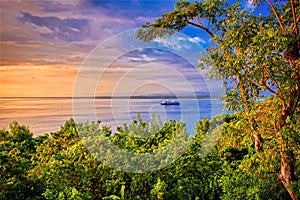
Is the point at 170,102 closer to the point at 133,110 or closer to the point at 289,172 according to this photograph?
the point at 133,110

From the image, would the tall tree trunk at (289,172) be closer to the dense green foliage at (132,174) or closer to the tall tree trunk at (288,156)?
the tall tree trunk at (288,156)

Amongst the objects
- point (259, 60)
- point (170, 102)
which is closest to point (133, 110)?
point (170, 102)

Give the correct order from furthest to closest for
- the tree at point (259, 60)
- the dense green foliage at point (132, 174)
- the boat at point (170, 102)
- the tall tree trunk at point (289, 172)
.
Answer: the boat at point (170, 102) < the dense green foliage at point (132, 174) < the tall tree trunk at point (289, 172) < the tree at point (259, 60)

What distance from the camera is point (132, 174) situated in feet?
17.9

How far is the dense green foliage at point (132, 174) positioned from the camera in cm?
516

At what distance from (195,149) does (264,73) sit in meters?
2.09

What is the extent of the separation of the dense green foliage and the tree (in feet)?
0.73

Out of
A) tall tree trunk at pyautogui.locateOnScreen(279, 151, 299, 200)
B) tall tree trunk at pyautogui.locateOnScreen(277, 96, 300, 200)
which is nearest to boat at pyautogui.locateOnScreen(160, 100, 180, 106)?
tall tree trunk at pyautogui.locateOnScreen(277, 96, 300, 200)

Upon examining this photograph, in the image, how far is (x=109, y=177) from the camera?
17.7 ft

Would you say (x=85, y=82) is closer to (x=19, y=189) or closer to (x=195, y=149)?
(x=19, y=189)

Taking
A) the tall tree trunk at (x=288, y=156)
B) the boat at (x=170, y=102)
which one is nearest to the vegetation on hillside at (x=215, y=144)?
the tall tree trunk at (x=288, y=156)

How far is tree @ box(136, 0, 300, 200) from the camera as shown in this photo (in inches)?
178

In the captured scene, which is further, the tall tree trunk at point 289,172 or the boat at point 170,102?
the boat at point 170,102

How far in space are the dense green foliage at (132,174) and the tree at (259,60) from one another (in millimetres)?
223
